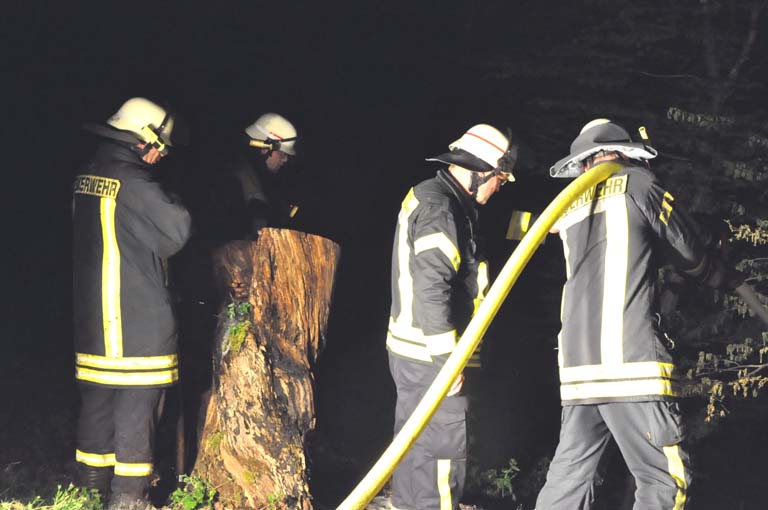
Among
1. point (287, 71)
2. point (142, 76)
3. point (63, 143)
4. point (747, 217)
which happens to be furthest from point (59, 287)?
point (747, 217)

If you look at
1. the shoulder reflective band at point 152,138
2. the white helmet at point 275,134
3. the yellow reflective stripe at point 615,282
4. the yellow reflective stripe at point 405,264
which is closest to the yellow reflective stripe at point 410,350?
the yellow reflective stripe at point 405,264

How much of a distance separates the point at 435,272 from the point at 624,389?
122 centimetres

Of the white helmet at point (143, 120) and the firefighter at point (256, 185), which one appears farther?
the firefighter at point (256, 185)

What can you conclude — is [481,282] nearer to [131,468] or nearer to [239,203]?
[239,203]

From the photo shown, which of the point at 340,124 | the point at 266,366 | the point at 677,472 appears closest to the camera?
the point at 677,472

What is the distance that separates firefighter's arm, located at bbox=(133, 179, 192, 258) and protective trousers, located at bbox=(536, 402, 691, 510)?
8.40 ft

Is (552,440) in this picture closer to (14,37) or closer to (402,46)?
(402,46)

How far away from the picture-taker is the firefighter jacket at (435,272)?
5.21 metres

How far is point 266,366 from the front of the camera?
20.4 feet

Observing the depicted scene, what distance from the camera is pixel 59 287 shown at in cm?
800

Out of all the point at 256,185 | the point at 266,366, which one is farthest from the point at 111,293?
the point at 256,185

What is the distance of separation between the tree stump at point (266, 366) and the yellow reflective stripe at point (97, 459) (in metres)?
0.68

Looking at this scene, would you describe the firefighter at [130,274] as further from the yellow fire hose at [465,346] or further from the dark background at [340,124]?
the yellow fire hose at [465,346]

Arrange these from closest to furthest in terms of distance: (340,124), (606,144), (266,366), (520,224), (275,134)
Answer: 1. (606,144)
2. (520,224)
3. (266,366)
4. (275,134)
5. (340,124)
